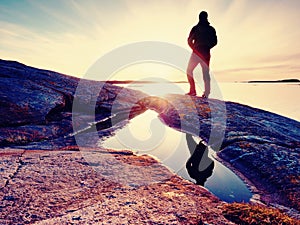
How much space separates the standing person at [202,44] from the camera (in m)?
14.8

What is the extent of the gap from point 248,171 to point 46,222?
6.03 m

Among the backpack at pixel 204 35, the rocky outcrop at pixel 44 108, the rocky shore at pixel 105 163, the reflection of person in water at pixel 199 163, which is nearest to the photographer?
the rocky shore at pixel 105 163

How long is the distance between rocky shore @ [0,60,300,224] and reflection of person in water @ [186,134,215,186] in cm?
65

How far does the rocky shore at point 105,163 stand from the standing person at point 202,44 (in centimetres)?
229

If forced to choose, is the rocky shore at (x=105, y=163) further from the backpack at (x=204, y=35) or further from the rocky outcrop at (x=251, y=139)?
the backpack at (x=204, y=35)

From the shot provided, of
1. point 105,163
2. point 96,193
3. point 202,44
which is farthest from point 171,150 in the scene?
point 202,44

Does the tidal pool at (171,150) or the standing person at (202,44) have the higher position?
the standing person at (202,44)

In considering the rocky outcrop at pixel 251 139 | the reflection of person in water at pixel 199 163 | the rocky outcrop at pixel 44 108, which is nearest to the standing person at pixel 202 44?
the rocky outcrop at pixel 251 139

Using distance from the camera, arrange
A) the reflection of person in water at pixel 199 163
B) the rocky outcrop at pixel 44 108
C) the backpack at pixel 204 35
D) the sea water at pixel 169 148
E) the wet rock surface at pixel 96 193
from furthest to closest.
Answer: the backpack at pixel 204 35, the rocky outcrop at pixel 44 108, the reflection of person in water at pixel 199 163, the sea water at pixel 169 148, the wet rock surface at pixel 96 193

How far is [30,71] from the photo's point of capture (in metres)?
15.8

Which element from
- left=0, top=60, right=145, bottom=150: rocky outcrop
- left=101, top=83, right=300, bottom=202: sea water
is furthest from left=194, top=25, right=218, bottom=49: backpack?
left=0, top=60, right=145, bottom=150: rocky outcrop

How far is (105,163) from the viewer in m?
6.62

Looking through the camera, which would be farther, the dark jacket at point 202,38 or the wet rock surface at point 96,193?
the dark jacket at point 202,38

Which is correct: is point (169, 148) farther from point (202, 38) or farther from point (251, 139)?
point (202, 38)
